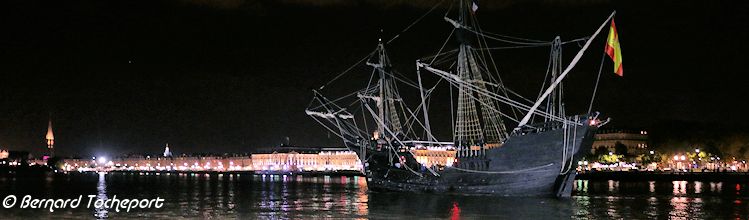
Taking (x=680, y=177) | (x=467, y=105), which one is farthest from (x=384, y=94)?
(x=680, y=177)

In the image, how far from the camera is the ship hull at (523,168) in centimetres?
6119

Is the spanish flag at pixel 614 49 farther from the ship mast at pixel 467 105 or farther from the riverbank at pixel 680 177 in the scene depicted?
the riverbank at pixel 680 177

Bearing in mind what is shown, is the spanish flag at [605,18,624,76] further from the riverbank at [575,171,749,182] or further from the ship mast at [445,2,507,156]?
the riverbank at [575,171,749,182]

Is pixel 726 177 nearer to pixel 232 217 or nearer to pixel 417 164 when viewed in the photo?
pixel 417 164

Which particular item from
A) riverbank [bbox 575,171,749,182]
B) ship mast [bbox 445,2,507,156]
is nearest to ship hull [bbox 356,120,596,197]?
ship mast [bbox 445,2,507,156]

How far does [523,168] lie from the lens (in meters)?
63.3

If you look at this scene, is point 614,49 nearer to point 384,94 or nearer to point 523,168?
point 523,168

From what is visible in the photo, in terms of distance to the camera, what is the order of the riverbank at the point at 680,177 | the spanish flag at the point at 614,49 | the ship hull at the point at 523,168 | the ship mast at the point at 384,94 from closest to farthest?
the spanish flag at the point at 614,49
the ship hull at the point at 523,168
the ship mast at the point at 384,94
the riverbank at the point at 680,177

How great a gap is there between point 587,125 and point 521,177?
671cm

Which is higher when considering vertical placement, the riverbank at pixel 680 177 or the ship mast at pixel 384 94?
the ship mast at pixel 384 94

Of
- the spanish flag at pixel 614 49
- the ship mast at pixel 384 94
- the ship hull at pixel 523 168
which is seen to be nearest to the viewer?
the spanish flag at pixel 614 49

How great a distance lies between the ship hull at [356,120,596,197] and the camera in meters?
61.2

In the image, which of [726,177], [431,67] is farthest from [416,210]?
[726,177]

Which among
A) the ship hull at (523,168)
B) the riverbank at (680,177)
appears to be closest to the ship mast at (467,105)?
the ship hull at (523,168)
